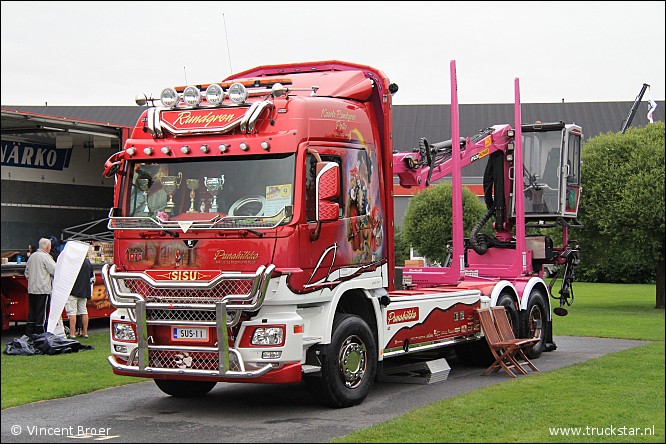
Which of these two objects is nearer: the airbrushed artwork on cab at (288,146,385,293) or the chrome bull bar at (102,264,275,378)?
the chrome bull bar at (102,264,275,378)

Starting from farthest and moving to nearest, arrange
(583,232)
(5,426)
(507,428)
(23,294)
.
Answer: (583,232) → (23,294) → (5,426) → (507,428)

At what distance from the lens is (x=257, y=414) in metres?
10.5

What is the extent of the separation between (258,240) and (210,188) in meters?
0.94

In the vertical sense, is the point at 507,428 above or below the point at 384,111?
below

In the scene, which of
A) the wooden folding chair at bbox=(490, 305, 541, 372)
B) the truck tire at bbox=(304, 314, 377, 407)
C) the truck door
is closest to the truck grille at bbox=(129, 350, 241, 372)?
the truck tire at bbox=(304, 314, 377, 407)

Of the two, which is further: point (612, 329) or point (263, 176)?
point (612, 329)

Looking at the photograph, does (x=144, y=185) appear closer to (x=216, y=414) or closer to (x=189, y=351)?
(x=189, y=351)

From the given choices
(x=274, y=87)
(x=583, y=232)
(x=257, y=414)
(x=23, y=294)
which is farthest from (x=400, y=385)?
(x=583, y=232)

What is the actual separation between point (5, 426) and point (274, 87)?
14.9 ft

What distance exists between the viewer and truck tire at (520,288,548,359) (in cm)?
1525

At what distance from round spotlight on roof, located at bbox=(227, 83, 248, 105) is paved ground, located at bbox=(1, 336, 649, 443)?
348 centimetres

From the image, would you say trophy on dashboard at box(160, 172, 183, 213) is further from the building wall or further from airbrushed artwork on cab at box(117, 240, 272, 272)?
the building wall

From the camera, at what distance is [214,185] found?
10.5 meters

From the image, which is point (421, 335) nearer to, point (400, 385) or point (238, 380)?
point (400, 385)
